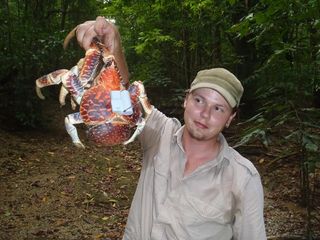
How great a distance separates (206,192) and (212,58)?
29.8ft

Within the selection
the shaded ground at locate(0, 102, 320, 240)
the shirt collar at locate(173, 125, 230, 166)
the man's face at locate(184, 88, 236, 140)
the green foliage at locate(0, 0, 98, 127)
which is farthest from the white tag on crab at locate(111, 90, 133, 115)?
the green foliage at locate(0, 0, 98, 127)

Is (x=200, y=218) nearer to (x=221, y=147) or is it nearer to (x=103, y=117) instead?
(x=221, y=147)

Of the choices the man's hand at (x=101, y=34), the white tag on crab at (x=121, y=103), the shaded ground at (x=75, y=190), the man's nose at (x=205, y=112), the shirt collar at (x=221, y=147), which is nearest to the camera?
the white tag on crab at (x=121, y=103)

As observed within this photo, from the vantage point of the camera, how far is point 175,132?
8.18 ft

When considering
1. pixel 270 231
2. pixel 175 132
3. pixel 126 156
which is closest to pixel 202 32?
pixel 126 156

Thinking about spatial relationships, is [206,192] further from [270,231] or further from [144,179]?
[270,231]

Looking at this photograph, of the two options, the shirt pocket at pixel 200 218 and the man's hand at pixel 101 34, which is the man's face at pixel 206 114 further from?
the man's hand at pixel 101 34

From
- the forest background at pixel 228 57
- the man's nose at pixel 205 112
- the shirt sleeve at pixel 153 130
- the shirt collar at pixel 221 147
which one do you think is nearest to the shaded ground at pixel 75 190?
the forest background at pixel 228 57

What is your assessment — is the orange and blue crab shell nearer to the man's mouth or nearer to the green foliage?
the man's mouth

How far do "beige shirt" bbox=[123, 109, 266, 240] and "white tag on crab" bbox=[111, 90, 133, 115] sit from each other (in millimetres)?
517

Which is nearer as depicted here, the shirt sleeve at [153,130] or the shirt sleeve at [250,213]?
the shirt sleeve at [250,213]

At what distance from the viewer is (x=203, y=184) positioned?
7.59 feet

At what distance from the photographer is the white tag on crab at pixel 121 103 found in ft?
5.98

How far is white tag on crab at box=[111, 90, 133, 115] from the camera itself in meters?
1.82
